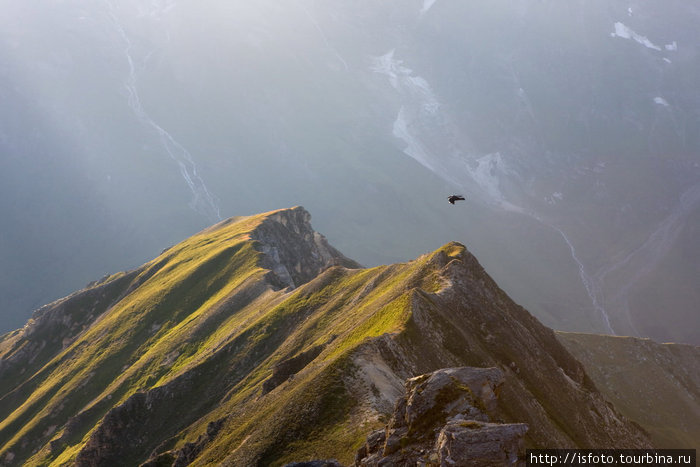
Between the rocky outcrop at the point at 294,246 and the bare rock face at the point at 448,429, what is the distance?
Answer: 293ft

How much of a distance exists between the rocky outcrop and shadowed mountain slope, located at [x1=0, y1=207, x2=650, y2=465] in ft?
2.60

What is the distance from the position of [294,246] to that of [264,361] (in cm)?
7268

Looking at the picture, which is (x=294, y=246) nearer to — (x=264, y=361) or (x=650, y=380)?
(x=264, y=361)

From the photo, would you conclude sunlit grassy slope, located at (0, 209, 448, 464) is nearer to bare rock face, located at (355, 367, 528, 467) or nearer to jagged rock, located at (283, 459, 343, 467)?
jagged rock, located at (283, 459, 343, 467)

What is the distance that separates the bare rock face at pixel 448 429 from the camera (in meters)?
24.0

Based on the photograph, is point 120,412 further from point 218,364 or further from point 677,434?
point 677,434

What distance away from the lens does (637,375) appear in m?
121

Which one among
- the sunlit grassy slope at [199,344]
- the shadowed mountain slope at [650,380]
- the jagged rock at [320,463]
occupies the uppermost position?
the sunlit grassy slope at [199,344]

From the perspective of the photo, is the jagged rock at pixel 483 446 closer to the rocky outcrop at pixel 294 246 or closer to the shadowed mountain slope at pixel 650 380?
the rocky outcrop at pixel 294 246

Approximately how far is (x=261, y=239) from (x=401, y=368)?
328ft

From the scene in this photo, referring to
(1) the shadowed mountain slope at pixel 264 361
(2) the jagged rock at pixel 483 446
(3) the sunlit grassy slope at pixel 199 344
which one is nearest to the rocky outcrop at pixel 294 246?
(1) the shadowed mountain slope at pixel 264 361

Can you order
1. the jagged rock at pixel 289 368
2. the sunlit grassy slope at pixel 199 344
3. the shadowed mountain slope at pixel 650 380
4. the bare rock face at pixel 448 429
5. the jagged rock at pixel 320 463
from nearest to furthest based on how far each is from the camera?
the bare rock face at pixel 448 429 < the jagged rock at pixel 320 463 < the jagged rock at pixel 289 368 < the sunlit grassy slope at pixel 199 344 < the shadowed mountain slope at pixel 650 380

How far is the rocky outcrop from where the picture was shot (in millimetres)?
132350

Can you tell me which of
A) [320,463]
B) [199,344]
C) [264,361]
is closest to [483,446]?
[320,463]
